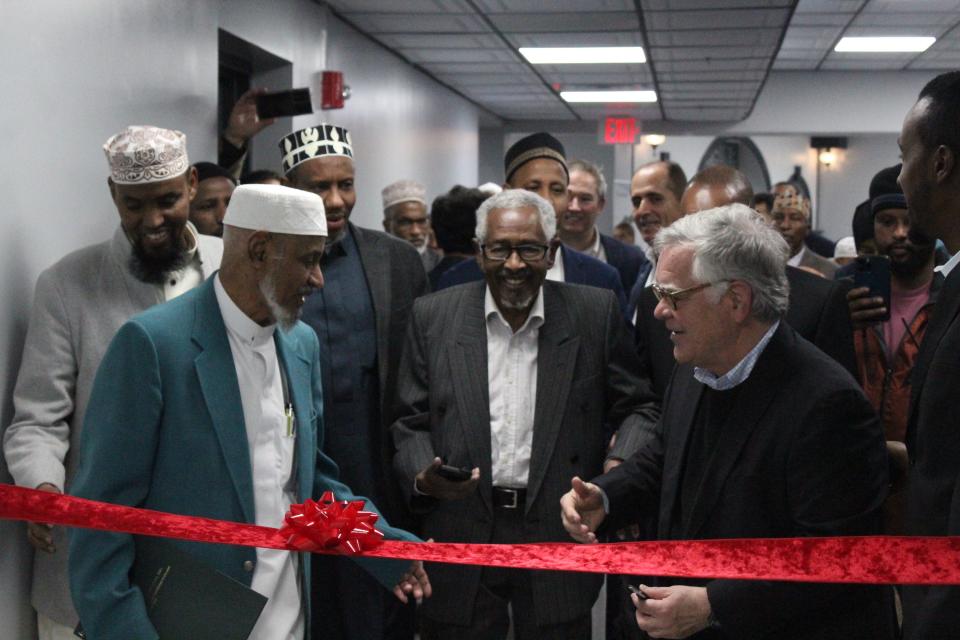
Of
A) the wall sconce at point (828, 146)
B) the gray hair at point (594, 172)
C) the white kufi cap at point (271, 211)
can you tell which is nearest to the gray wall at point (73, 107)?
the white kufi cap at point (271, 211)

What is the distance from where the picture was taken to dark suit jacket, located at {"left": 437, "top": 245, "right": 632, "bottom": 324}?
3.93 meters

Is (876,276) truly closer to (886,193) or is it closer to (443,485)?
(886,193)

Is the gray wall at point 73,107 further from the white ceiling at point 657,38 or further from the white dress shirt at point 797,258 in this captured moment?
the white dress shirt at point 797,258

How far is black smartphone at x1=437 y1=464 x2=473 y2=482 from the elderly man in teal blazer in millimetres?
245

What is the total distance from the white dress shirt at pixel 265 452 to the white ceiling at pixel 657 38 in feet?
19.7

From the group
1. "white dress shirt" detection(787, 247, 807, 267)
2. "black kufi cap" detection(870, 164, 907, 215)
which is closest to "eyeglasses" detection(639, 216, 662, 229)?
"black kufi cap" detection(870, 164, 907, 215)

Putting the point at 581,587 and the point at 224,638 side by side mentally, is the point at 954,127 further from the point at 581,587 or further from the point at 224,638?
the point at 224,638

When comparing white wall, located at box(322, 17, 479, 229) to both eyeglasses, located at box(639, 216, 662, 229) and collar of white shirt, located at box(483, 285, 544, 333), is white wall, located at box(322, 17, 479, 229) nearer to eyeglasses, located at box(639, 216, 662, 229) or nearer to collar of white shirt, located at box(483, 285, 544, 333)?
eyeglasses, located at box(639, 216, 662, 229)

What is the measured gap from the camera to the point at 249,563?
2.31 meters

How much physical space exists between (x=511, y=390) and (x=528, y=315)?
24 cm

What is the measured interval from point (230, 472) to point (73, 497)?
0.32 meters

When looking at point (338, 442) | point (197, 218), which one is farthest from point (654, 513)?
point (197, 218)

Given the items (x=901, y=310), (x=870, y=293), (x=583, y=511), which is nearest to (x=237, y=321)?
(x=583, y=511)

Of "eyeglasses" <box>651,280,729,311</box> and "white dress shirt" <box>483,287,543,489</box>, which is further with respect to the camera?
"white dress shirt" <box>483,287,543,489</box>
